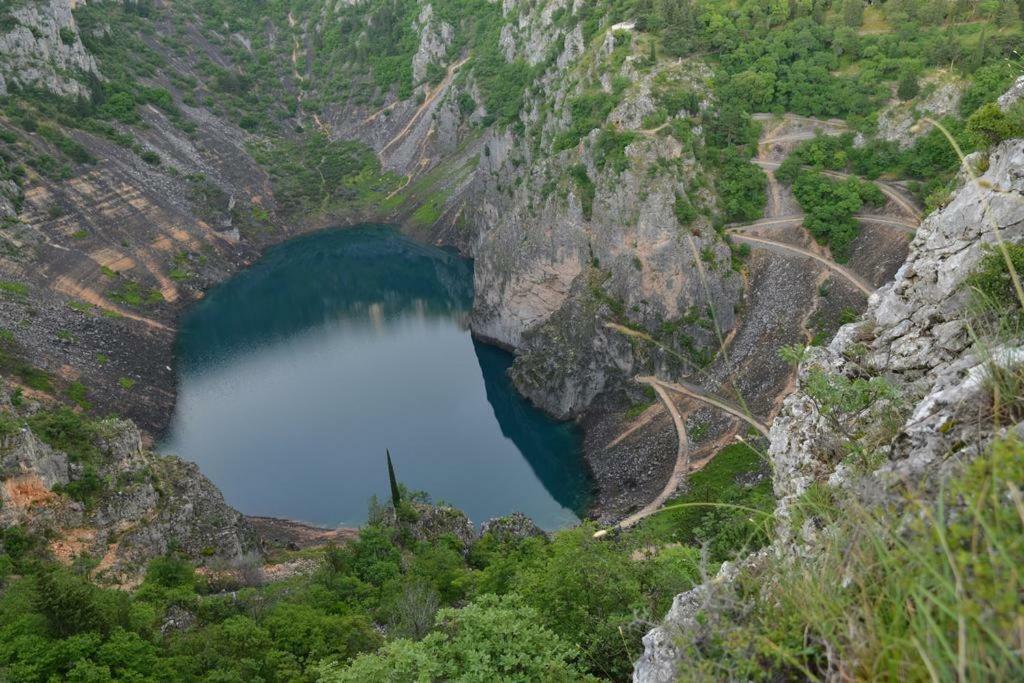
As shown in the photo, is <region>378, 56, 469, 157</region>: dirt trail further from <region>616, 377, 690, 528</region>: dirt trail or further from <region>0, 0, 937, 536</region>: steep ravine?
<region>616, 377, 690, 528</region>: dirt trail

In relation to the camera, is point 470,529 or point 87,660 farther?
point 470,529

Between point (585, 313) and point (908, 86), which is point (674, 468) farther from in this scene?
point (908, 86)

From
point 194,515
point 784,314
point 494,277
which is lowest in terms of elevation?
point 194,515

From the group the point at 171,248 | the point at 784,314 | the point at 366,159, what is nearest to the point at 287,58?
the point at 366,159

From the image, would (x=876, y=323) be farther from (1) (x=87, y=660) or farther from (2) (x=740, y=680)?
(1) (x=87, y=660)

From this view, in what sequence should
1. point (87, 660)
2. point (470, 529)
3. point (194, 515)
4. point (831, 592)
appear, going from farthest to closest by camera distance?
point (470, 529) < point (194, 515) < point (87, 660) < point (831, 592)

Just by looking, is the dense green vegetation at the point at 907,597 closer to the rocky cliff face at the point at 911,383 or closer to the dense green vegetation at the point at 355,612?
the rocky cliff face at the point at 911,383

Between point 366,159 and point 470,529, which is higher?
point 366,159
